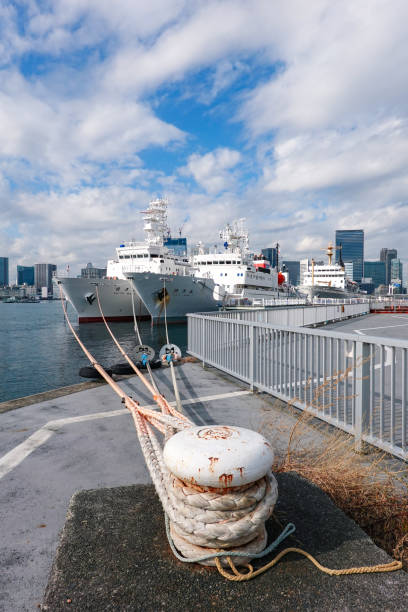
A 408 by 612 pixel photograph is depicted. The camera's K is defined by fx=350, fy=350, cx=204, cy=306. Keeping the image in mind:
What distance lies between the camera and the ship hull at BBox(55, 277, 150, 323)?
41.6m

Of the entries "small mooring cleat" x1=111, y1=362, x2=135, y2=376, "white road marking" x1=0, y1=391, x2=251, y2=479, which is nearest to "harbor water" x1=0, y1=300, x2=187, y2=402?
"small mooring cleat" x1=111, y1=362, x2=135, y2=376

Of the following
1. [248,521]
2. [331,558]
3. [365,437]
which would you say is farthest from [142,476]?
A: [365,437]

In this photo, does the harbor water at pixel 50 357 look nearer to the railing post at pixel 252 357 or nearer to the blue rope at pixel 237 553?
the railing post at pixel 252 357

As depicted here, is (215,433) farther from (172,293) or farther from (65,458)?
(172,293)

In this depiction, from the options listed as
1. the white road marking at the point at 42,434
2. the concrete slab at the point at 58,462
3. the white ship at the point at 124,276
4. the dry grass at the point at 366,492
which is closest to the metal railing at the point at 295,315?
the white road marking at the point at 42,434

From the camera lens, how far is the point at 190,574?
171cm

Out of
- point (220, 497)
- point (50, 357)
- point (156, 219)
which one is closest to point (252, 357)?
point (220, 497)

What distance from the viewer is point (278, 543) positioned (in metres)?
1.86

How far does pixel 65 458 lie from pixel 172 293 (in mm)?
36565

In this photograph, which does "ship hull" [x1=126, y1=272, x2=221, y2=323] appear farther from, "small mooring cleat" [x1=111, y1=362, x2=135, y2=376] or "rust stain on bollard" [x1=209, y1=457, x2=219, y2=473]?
"rust stain on bollard" [x1=209, y1=457, x2=219, y2=473]

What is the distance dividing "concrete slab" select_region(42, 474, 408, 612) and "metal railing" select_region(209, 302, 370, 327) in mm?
5938

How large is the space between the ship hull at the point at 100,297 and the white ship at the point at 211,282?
5025 mm

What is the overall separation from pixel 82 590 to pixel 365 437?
291 centimetres

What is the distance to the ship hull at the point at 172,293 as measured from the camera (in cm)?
3759
